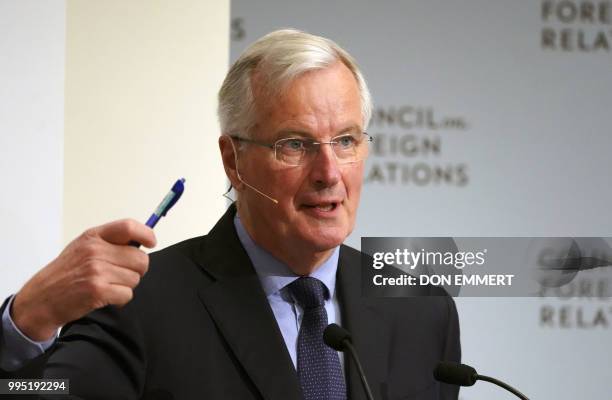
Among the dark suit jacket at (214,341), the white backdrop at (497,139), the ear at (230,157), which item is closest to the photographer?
the dark suit jacket at (214,341)

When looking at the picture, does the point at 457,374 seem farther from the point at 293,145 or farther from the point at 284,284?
the point at 293,145

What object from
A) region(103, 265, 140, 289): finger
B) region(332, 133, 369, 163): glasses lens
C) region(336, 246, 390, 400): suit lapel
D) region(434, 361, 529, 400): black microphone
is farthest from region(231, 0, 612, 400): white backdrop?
region(103, 265, 140, 289): finger

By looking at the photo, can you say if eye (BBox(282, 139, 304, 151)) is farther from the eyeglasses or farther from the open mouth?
the open mouth

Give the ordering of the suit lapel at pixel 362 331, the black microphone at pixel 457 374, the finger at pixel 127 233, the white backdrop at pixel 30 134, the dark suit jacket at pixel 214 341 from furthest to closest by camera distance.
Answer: the white backdrop at pixel 30 134, the suit lapel at pixel 362 331, the dark suit jacket at pixel 214 341, the black microphone at pixel 457 374, the finger at pixel 127 233

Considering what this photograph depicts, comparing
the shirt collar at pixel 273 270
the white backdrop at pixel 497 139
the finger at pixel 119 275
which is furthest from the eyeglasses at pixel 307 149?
the white backdrop at pixel 497 139

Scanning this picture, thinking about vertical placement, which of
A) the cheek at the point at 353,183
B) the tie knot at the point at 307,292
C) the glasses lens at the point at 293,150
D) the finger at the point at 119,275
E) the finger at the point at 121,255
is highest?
the glasses lens at the point at 293,150

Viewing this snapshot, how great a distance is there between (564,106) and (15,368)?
255cm

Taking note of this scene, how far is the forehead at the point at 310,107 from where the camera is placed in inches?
79.0

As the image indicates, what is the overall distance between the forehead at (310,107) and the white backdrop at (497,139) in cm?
120

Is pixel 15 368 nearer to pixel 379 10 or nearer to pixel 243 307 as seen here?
pixel 243 307

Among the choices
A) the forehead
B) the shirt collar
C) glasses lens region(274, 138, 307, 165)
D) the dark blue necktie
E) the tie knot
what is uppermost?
the forehead

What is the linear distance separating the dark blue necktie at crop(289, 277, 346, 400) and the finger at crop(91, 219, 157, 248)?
2.07 ft

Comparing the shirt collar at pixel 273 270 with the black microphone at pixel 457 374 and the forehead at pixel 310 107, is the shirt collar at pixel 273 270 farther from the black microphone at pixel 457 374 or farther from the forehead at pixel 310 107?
the black microphone at pixel 457 374

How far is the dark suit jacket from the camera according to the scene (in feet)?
6.08
